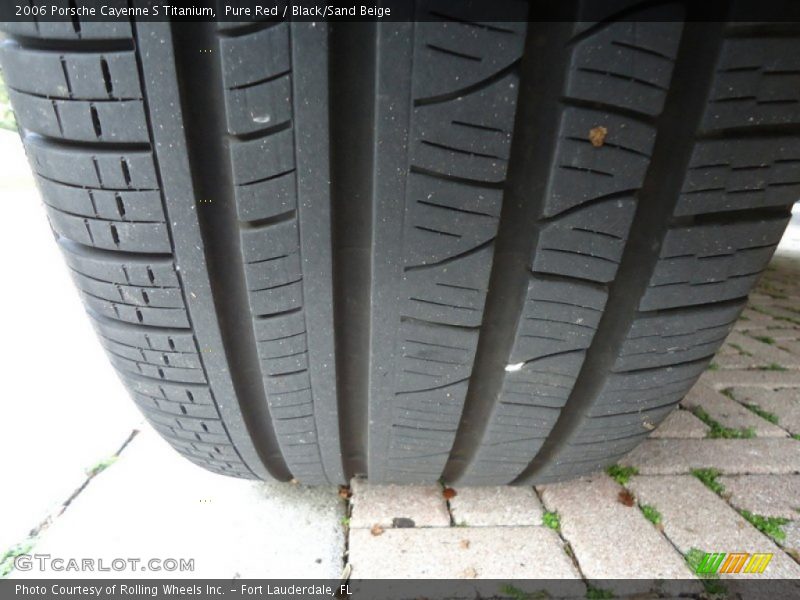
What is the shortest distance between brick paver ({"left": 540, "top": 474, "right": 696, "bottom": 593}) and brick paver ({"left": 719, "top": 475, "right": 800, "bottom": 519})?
25cm

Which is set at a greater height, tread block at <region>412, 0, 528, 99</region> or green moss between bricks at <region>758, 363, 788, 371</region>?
tread block at <region>412, 0, 528, 99</region>

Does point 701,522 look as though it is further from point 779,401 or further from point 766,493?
point 779,401

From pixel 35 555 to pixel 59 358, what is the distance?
1024 mm

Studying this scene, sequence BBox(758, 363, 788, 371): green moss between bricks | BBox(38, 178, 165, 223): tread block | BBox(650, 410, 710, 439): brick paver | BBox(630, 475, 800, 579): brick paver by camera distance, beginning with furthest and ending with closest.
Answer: BBox(758, 363, 788, 371): green moss between bricks
BBox(650, 410, 710, 439): brick paver
BBox(630, 475, 800, 579): brick paver
BBox(38, 178, 165, 223): tread block

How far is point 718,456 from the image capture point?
→ 131 cm

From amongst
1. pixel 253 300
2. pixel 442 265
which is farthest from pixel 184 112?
pixel 442 265

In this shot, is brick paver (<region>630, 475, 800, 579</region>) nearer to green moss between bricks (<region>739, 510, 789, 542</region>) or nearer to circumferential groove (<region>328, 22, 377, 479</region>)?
green moss between bricks (<region>739, 510, 789, 542</region>)

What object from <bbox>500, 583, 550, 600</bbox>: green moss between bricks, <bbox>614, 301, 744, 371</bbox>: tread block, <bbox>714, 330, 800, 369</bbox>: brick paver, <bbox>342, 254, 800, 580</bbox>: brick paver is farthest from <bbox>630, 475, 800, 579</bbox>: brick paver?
<bbox>714, 330, 800, 369</bbox>: brick paver

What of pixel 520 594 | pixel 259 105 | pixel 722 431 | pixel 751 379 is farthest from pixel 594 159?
pixel 751 379

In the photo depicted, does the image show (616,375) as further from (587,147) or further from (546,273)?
(587,147)

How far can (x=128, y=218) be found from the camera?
0.68 meters

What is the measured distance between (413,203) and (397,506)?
739 millimetres

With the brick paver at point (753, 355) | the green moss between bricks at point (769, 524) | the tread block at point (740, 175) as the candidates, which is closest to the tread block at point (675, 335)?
the tread block at point (740, 175)

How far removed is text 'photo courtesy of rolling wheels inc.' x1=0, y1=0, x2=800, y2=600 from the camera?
57 centimetres
